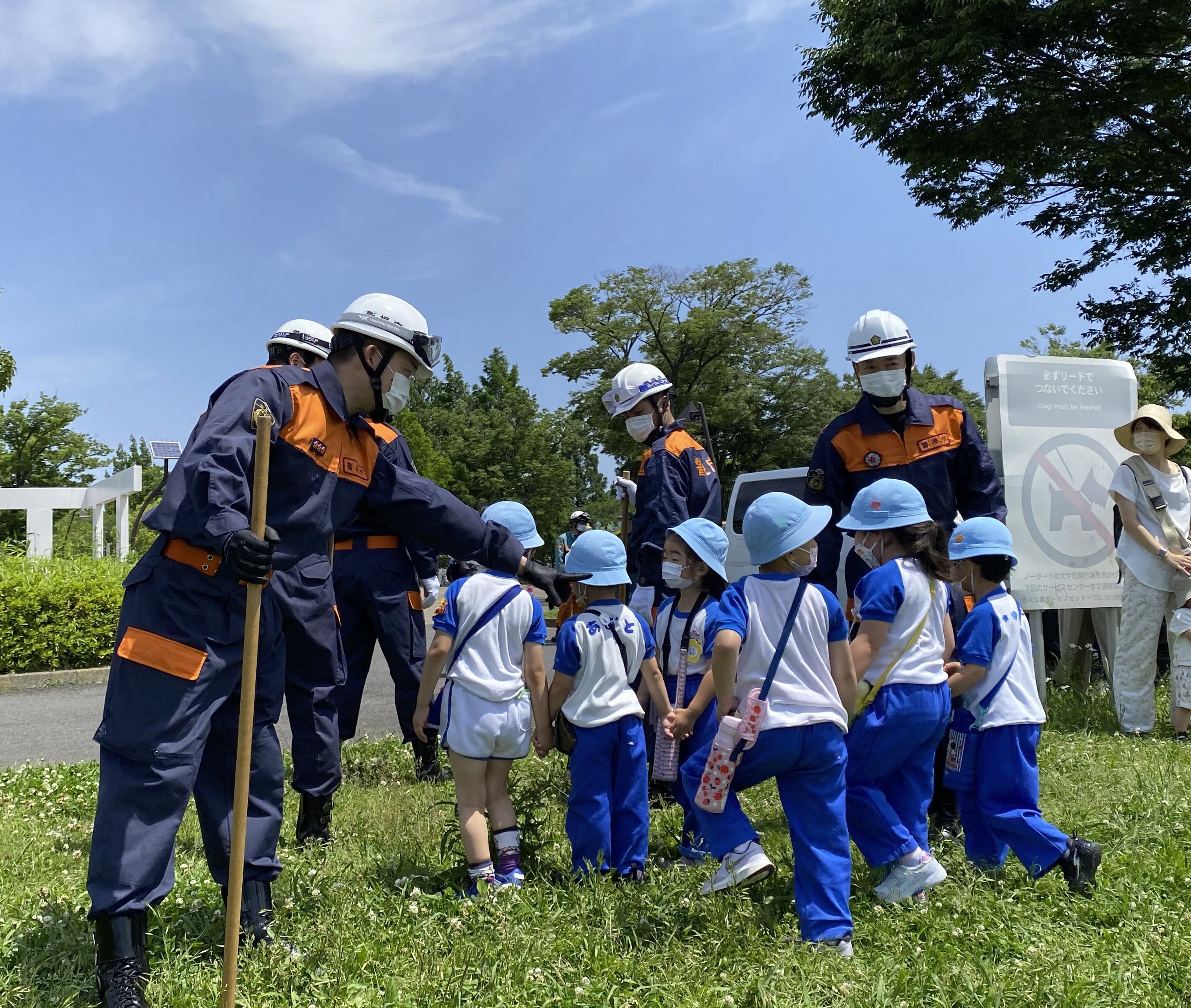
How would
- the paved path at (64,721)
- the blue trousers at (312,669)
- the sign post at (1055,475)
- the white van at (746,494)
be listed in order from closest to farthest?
1. the blue trousers at (312,669)
2. the paved path at (64,721)
3. the sign post at (1055,475)
4. the white van at (746,494)

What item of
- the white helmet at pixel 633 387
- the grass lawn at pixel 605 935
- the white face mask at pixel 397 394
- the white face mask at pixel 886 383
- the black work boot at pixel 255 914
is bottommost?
the grass lawn at pixel 605 935

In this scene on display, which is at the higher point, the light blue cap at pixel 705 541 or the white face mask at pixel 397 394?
the white face mask at pixel 397 394

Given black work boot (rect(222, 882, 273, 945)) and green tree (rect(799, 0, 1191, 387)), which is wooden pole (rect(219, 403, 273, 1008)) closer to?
→ black work boot (rect(222, 882, 273, 945))

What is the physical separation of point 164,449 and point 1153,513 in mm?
8830

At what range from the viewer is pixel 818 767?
3.30 metres

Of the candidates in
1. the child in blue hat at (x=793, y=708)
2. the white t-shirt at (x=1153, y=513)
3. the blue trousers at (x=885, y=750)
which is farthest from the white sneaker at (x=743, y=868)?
the white t-shirt at (x=1153, y=513)

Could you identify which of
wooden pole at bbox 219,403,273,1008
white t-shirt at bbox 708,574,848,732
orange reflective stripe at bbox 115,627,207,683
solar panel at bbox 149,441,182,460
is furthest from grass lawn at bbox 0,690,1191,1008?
solar panel at bbox 149,441,182,460

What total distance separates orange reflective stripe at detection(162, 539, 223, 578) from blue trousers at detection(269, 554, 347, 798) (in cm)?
26

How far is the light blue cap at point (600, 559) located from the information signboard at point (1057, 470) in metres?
4.15

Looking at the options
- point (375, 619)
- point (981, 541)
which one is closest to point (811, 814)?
point (981, 541)

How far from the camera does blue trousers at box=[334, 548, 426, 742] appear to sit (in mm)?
5250

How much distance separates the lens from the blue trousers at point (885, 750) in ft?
11.7

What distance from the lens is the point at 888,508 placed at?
3.84m

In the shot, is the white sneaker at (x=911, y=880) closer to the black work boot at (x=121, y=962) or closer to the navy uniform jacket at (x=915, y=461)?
the navy uniform jacket at (x=915, y=461)
